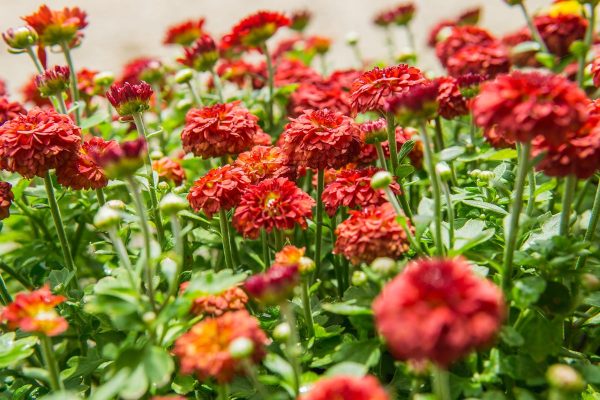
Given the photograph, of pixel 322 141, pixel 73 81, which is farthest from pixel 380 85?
pixel 73 81

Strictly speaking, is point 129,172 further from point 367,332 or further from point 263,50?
point 263,50

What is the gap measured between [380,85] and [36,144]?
0.88 meters

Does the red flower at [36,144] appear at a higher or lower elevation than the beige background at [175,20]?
lower

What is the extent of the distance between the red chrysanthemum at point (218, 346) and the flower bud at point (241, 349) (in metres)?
0.02

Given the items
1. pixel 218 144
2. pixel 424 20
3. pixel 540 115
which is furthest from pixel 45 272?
pixel 424 20

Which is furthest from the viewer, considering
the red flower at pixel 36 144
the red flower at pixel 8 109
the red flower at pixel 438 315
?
the red flower at pixel 8 109

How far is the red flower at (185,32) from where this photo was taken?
2652 mm

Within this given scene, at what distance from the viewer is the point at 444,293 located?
2.99 feet

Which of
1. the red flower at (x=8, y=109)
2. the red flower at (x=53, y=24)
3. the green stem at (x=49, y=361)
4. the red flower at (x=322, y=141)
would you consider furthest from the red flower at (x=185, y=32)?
the green stem at (x=49, y=361)

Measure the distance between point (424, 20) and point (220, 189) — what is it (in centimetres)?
477

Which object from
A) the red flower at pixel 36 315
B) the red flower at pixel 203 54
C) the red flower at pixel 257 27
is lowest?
the red flower at pixel 36 315

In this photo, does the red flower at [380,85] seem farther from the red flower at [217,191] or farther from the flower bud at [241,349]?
the flower bud at [241,349]

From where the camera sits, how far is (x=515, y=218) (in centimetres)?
122

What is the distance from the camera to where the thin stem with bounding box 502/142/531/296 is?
1191mm
